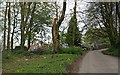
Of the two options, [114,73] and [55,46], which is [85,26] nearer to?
[55,46]

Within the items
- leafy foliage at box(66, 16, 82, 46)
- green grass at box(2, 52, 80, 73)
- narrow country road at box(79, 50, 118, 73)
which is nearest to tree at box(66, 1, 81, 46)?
Result: leafy foliage at box(66, 16, 82, 46)

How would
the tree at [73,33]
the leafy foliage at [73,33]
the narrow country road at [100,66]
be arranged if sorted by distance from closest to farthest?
the narrow country road at [100,66] → the tree at [73,33] → the leafy foliage at [73,33]

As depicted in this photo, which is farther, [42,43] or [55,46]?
[42,43]

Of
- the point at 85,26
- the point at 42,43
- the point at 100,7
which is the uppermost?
the point at 100,7

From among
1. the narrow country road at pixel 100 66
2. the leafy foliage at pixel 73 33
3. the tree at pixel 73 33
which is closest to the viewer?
the narrow country road at pixel 100 66

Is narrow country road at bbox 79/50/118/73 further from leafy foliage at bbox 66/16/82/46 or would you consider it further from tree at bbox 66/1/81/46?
leafy foliage at bbox 66/16/82/46

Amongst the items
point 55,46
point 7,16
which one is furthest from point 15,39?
point 55,46

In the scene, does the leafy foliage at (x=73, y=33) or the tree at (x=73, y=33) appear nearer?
the tree at (x=73, y=33)

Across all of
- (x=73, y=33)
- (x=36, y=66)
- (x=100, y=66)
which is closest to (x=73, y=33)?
(x=73, y=33)

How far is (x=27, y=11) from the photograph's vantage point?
30875 millimetres

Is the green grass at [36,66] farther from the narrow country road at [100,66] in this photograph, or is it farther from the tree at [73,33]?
the tree at [73,33]

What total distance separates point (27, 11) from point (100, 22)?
364 inches

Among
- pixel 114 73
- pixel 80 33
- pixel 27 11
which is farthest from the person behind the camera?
pixel 80 33

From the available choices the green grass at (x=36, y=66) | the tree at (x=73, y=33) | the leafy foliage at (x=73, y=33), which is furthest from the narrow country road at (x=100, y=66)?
the leafy foliage at (x=73, y=33)
